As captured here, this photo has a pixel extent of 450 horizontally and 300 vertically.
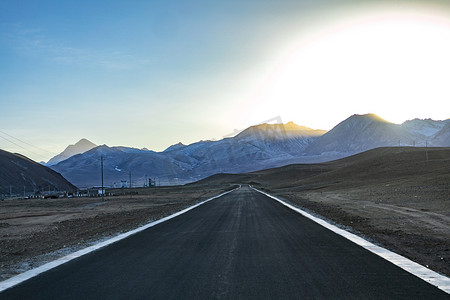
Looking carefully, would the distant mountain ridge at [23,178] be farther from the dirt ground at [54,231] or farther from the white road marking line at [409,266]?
the white road marking line at [409,266]

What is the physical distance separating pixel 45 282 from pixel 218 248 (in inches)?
167

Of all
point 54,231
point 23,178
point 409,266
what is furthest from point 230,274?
point 23,178

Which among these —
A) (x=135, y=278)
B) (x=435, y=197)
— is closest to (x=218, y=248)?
(x=135, y=278)

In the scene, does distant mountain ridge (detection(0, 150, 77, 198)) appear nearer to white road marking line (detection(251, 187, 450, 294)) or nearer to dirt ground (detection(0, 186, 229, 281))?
dirt ground (detection(0, 186, 229, 281))

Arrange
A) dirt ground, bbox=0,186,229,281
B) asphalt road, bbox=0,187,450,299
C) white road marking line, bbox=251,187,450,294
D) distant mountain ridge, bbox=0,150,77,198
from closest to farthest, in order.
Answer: asphalt road, bbox=0,187,450,299, white road marking line, bbox=251,187,450,294, dirt ground, bbox=0,186,229,281, distant mountain ridge, bbox=0,150,77,198

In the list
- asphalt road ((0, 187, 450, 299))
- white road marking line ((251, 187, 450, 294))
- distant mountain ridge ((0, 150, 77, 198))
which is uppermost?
distant mountain ridge ((0, 150, 77, 198))

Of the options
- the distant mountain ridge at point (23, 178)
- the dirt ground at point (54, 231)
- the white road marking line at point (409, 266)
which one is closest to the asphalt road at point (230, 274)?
the white road marking line at point (409, 266)

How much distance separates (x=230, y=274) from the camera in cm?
697

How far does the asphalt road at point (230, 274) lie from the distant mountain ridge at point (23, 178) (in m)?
143

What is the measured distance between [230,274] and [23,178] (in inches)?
6776

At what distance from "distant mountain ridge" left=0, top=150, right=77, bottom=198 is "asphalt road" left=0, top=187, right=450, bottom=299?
14308 centimetres

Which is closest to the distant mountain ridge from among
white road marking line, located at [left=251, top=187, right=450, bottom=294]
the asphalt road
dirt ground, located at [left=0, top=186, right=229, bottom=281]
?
dirt ground, located at [left=0, top=186, right=229, bottom=281]

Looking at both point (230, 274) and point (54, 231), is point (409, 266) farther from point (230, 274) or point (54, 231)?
point (54, 231)

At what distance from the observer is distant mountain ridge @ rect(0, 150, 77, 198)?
146 m
